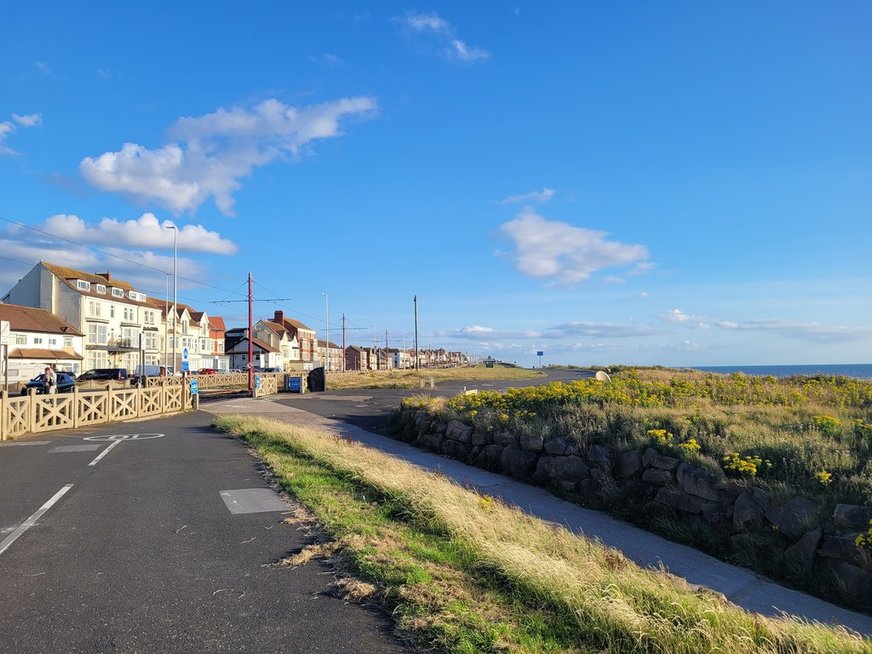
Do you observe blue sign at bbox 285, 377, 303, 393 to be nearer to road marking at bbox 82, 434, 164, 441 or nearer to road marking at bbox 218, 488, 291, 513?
road marking at bbox 82, 434, 164, 441

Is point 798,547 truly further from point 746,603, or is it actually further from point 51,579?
point 51,579

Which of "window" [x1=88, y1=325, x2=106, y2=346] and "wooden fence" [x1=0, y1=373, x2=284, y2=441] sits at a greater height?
"window" [x1=88, y1=325, x2=106, y2=346]

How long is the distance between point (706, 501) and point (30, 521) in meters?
9.69

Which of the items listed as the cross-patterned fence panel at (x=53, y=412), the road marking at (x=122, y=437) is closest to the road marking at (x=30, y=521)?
the road marking at (x=122, y=437)

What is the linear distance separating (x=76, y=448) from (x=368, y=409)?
15340mm

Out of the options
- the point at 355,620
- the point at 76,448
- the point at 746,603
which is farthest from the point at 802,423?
the point at 76,448

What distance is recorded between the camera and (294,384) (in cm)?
4456

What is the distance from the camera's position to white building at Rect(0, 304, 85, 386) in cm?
5362

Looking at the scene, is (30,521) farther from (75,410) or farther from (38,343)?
(38,343)

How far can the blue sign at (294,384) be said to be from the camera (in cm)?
4431

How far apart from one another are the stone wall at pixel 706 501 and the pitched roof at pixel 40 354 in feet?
175

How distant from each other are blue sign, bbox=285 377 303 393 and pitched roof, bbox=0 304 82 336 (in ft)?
94.6

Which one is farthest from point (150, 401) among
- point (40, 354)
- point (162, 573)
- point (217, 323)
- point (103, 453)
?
point (217, 323)

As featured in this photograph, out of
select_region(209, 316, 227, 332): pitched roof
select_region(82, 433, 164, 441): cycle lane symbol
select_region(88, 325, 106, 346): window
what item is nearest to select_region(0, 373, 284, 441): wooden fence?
select_region(82, 433, 164, 441): cycle lane symbol
